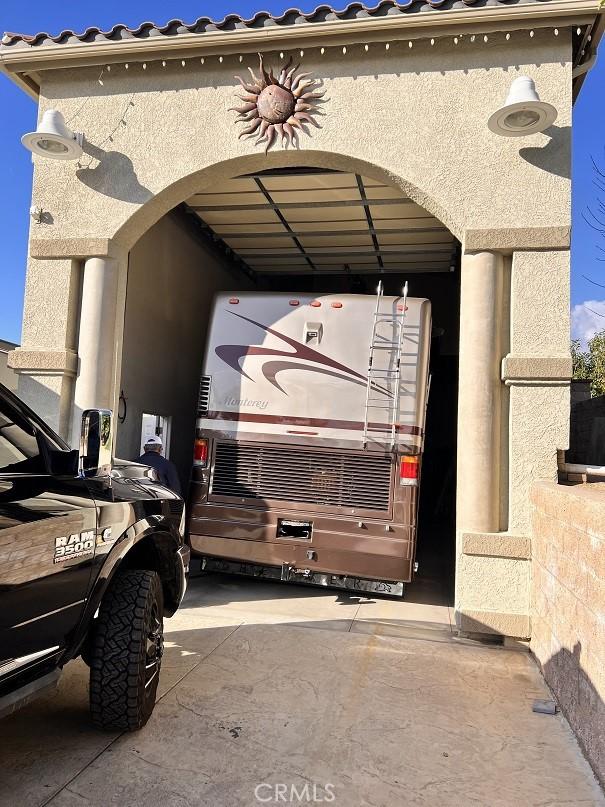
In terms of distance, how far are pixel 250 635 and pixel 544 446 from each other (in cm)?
288

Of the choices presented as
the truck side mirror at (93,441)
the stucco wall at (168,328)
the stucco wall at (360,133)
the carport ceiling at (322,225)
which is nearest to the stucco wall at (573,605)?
the truck side mirror at (93,441)

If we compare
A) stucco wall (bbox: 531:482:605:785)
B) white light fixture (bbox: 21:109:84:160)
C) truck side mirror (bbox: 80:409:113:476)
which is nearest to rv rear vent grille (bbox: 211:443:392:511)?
stucco wall (bbox: 531:482:605:785)

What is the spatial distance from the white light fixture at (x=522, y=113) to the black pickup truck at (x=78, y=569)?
4.05 meters

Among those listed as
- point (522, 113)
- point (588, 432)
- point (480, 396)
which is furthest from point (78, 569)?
point (588, 432)

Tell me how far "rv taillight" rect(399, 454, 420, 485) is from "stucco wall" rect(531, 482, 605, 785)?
1255 millimetres

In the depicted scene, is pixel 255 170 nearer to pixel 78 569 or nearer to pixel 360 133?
pixel 360 133

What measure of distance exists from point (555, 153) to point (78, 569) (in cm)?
499

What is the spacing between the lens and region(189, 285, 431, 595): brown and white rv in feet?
19.2

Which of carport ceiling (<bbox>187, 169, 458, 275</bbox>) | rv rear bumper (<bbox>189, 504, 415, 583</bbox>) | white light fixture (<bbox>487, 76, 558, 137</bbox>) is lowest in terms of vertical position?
rv rear bumper (<bbox>189, 504, 415, 583</bbox>)

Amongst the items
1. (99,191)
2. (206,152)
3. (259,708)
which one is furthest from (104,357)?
(259,708)

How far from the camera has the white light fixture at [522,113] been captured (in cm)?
A: 484

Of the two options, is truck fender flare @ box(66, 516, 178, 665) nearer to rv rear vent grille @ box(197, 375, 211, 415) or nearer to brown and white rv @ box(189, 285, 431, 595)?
brown and white rv @ box(189, 285, 431, 595)

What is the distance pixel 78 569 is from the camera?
2.73 metres

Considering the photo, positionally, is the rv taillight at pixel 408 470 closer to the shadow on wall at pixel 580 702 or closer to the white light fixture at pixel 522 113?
the shadow on wall at pixel 580 702
